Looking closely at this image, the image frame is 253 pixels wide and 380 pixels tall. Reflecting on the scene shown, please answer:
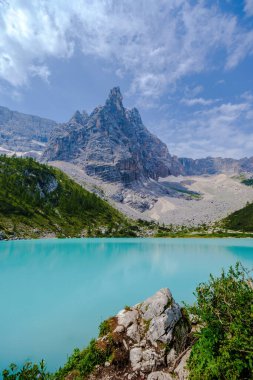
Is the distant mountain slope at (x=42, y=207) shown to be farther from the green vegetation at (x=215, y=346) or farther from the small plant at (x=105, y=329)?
the green vegetation at (x=215, y=346)

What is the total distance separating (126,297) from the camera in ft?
86.1

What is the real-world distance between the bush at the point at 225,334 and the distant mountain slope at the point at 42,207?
96172mm

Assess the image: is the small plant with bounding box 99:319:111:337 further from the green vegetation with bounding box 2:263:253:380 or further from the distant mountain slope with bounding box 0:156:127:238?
the distant mountain slope with bounding box 0:156:127:238

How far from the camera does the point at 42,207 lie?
5709 inches

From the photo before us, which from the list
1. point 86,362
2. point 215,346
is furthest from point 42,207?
point 215,346

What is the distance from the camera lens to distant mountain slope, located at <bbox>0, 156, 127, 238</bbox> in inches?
4588

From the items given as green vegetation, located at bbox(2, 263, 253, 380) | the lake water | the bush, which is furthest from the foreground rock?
the lake water

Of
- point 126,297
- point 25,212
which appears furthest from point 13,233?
point 126,297

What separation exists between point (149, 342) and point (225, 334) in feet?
13.5

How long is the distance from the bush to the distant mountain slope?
96.2 m

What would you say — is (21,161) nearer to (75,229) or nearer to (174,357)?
(75,229)

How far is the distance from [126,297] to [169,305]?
46.8 ft

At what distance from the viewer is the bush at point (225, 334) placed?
26.2 ft

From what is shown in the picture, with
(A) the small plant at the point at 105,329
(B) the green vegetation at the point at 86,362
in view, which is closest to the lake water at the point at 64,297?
(B) the green vegetation at the point at 86,362
